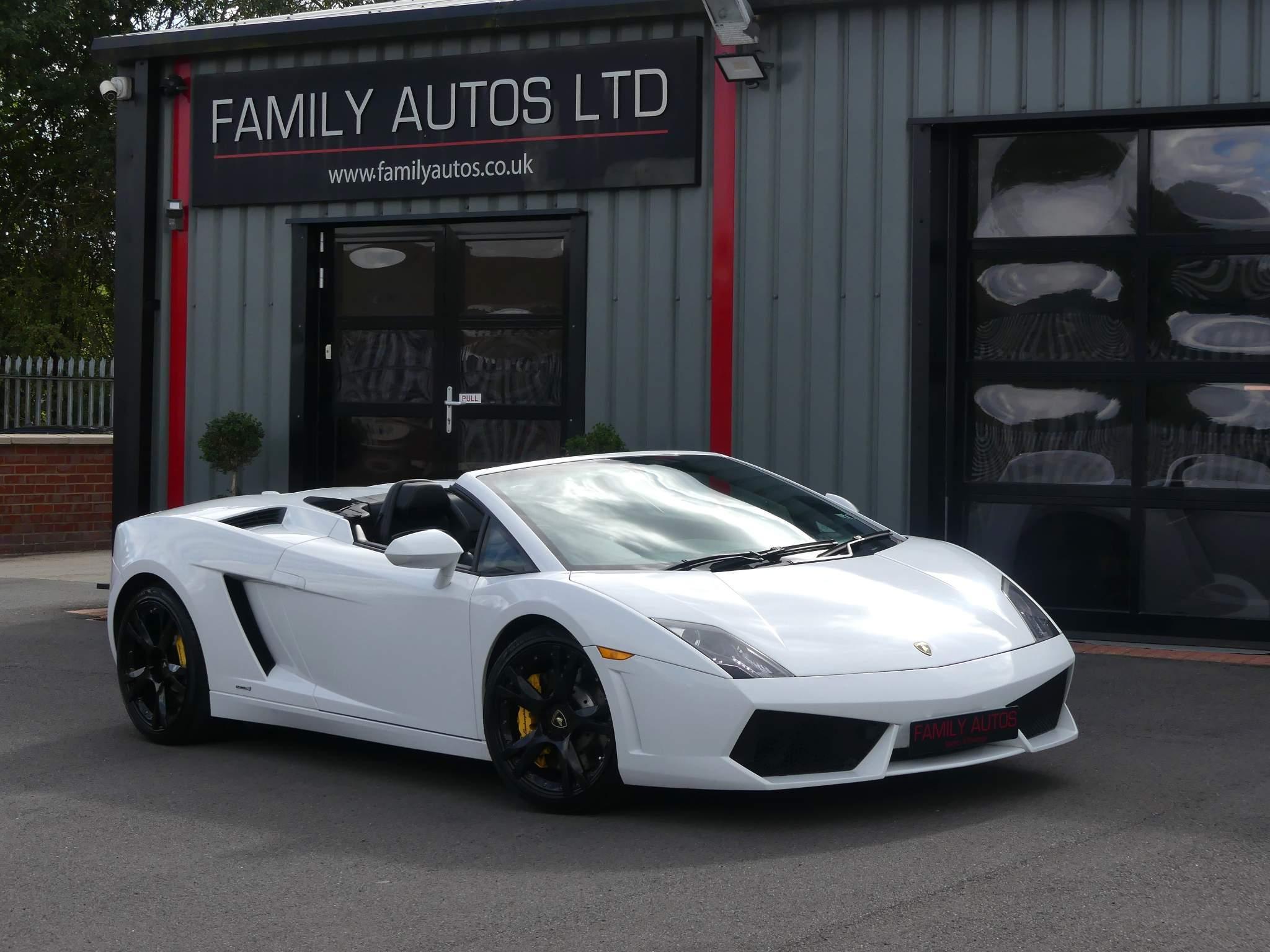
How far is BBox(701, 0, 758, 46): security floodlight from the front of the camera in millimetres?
9773

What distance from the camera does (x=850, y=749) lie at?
499 cm

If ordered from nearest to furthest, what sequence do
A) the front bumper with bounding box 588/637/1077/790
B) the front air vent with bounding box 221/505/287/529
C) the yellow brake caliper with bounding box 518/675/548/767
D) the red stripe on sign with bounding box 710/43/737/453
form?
the front bumper with bounding box 588/637/1077/790 → the yellow brake caliper with bounding box 518/675/548/767 → the front air vent with bounding box 221/505/287/529 → the red stripe on sign with bounding box 710/43/737/453

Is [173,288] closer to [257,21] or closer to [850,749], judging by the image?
[257,21]

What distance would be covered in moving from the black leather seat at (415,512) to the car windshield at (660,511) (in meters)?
0.25

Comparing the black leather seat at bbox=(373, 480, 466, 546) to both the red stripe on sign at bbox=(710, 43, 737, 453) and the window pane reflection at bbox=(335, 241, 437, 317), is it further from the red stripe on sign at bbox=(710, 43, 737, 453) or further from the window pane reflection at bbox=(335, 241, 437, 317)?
the window pane reflection at bbox=(335, 241, 437, 317)

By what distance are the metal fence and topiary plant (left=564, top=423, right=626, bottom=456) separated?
7.87 m

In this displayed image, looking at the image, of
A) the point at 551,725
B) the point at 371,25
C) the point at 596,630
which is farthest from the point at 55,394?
the point at 596,630

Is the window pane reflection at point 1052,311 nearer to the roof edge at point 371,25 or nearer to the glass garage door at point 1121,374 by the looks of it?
the glass garage door at point 1121,374

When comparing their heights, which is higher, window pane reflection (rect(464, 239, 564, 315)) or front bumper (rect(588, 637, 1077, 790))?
window pane reflection (rect(464, 239, 564, 315))

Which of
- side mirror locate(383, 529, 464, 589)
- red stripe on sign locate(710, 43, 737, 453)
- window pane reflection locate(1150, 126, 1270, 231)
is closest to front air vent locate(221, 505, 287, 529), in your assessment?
side mirror locate(383, 529, 464, 589)

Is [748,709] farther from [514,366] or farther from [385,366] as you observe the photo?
[385,366]

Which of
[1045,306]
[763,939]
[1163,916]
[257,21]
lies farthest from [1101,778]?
[257,21]

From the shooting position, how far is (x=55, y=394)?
664 inches

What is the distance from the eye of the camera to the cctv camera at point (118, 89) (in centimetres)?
1231
